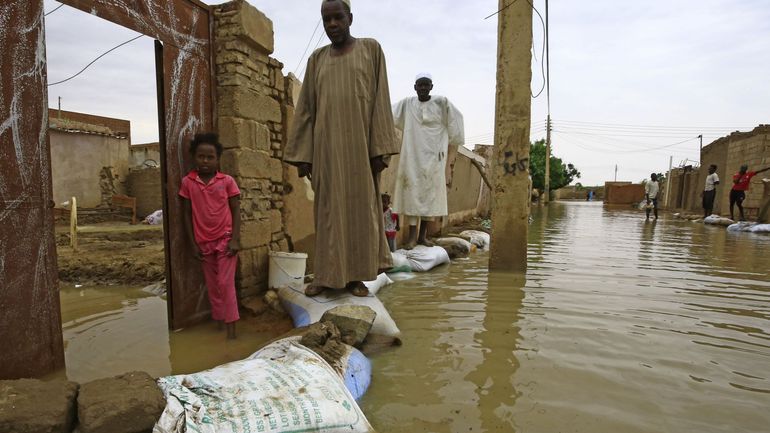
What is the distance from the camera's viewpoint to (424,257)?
466cm

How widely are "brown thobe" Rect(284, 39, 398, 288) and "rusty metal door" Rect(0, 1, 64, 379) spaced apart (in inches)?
54.9

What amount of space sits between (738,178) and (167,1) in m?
12.1

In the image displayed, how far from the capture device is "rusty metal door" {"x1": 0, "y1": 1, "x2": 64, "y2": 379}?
187cm

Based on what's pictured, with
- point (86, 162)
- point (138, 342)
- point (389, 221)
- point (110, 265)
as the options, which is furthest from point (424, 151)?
point (86, 162)

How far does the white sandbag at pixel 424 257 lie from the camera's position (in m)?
4.58

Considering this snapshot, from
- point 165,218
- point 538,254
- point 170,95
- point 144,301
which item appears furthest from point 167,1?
point 538,254

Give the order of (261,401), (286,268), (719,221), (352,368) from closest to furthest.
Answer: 1. (261,401)
2. (352,368)
3. (286,268)
4. (719,221)

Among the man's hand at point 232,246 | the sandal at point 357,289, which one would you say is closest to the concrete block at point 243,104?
the man's hand at point 232,246

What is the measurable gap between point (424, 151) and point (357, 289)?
2506 mm

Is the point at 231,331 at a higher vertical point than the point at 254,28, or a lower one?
lower

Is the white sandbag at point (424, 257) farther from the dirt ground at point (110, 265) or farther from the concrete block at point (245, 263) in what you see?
the dirt ground at point (110, 265)

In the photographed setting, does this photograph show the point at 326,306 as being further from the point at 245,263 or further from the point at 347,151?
the point at 347,151

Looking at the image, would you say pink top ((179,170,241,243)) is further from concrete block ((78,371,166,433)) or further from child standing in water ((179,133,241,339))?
concrete block ((78,371,166,433))

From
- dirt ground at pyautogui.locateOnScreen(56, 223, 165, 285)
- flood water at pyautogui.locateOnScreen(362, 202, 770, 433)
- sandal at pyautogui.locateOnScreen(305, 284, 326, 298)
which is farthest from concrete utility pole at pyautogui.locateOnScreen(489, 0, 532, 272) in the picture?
dirt ground at pyautogui.locateOnScreen(56, 223, 165, 285)
